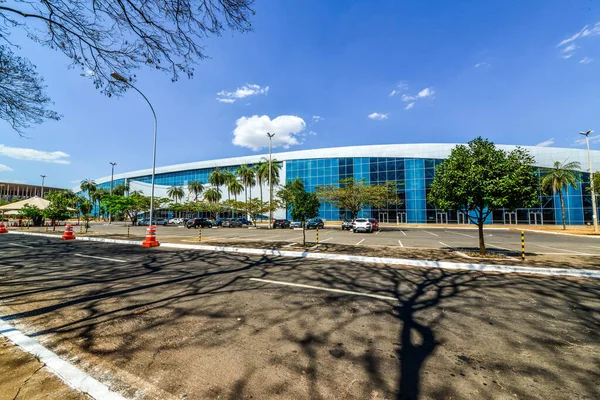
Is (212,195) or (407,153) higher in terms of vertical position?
(407,153)

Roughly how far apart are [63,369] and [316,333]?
3.12 meters

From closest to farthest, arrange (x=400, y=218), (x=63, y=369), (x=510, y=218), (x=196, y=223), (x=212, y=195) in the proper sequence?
(x=63, y=369), (x=196, y=223), (x=510, y=218), (x=400, y=218), (x=212, y=195)

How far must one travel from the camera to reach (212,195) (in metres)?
59.6

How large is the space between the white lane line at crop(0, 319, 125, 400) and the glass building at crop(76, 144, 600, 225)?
46.2 m

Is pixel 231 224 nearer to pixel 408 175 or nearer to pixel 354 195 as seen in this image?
pixel 354 195

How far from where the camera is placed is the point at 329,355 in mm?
3197

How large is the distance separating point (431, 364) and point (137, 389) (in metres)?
3.34

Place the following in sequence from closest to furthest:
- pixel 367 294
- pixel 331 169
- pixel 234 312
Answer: pixel 234 312 < pixel 367 294 < pixel 331 169

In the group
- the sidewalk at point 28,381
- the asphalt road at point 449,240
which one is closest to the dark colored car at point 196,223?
the asphalt road at point 449,240

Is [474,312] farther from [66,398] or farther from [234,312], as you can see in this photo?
[66,398]

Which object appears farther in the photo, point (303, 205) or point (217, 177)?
point (217, 177)

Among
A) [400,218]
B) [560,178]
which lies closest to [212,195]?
[400,218]

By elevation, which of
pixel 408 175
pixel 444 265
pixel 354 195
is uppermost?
pixel 408 175

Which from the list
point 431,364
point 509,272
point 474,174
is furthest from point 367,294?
point 474,174
